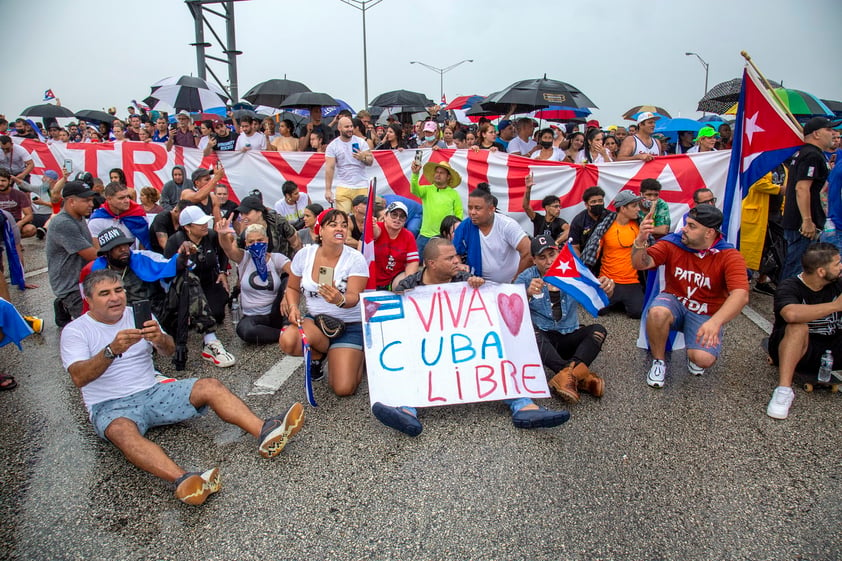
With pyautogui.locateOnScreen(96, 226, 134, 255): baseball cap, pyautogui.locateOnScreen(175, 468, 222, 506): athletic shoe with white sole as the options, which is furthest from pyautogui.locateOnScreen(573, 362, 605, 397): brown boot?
pyautogui.locateOnScreen(96, 226, 134, 255): baseball cap

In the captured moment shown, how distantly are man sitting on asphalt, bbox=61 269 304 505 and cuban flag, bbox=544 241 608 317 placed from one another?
207cm

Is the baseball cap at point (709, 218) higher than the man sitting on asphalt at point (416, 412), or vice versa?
the baseball cap at point (709, 218)

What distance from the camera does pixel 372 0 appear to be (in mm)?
25000

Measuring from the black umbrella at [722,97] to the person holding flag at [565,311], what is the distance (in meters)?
9.14

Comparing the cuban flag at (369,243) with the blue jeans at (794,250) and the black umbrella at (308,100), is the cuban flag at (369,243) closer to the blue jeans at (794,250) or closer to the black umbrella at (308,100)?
the blue jeans at (794,250)

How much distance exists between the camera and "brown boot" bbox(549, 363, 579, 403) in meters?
3.71

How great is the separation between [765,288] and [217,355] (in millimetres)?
6682

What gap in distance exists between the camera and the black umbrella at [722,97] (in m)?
11.0

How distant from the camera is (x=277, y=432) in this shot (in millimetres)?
3100

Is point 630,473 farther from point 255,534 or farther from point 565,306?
point 255,534

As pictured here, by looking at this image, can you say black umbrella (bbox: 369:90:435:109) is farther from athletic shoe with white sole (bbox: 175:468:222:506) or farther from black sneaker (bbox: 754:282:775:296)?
athletic shoe with white sole (bbox: 175:468:222:506)

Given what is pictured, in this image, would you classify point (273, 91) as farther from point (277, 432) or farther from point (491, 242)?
point (277, 432)

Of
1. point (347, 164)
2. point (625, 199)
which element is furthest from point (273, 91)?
point (625, 199)

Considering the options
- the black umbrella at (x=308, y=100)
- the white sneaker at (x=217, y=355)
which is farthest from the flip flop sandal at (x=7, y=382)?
the black umbrella at (x=308, y=100)
